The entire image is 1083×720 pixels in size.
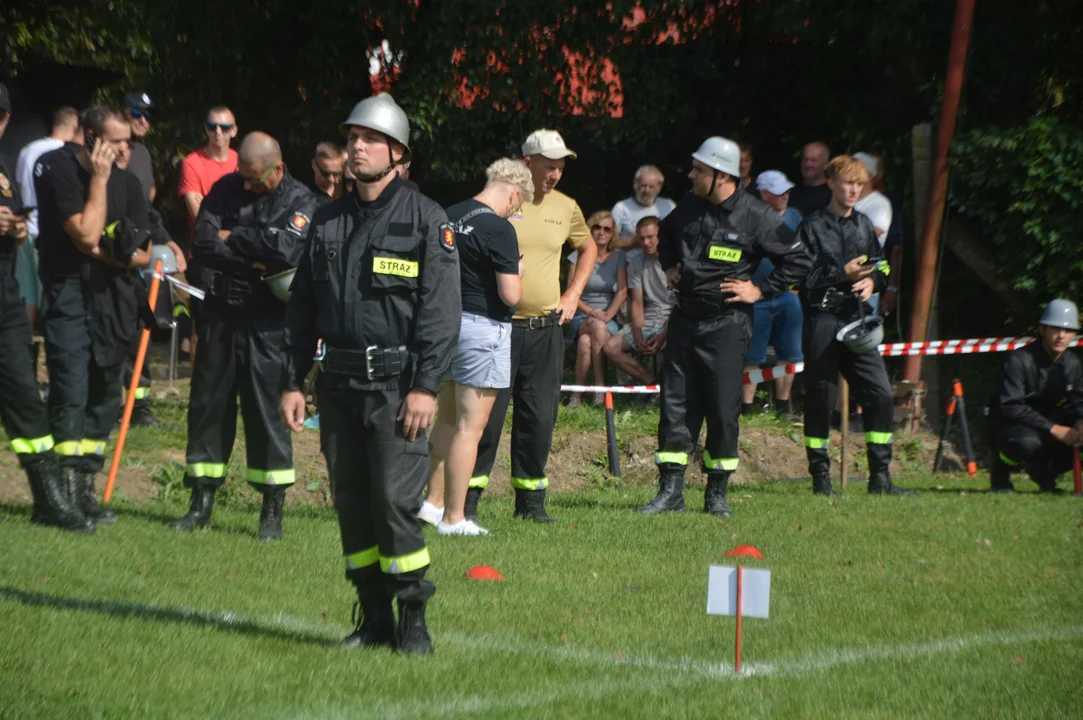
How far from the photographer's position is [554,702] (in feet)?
18.1

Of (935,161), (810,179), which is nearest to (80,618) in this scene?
(810,179)

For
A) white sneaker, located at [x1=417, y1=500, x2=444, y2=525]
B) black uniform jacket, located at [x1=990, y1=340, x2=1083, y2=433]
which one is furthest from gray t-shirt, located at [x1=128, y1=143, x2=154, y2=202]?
black uniform jacket, located at [x1=990, y1=340, x2=1083, y2=433]

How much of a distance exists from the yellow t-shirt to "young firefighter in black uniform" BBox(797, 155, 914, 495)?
2533mm

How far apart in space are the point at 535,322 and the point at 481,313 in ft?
2.83

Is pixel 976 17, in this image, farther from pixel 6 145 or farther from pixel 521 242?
pixel 6 145

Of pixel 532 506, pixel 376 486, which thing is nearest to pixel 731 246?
pixel 532 506

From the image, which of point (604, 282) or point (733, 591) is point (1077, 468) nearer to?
point (604, 282)

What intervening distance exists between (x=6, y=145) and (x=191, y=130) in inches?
84.7

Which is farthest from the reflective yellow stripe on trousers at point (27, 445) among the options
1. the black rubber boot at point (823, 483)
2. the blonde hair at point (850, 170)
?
the blonde hair at point (850, 170)

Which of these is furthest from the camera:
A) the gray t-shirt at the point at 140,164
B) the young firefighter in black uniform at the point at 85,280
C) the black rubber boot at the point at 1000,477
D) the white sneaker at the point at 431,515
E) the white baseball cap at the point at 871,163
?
the white baseball cap at the point at 871,163

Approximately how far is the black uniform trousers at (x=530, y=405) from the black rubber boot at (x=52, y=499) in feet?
8.36

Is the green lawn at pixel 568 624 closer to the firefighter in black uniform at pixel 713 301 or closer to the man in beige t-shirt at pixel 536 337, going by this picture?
the man in beige t-shirt at pixel 536 337

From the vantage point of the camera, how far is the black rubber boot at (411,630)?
244 inches

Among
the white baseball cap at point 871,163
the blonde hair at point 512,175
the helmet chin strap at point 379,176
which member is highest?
the white baseball cap at point 871,163
